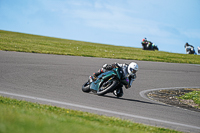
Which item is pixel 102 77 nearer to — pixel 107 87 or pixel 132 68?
pixel 107 87

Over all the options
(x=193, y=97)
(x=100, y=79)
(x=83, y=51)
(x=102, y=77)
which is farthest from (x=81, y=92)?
(x=83, y=51)

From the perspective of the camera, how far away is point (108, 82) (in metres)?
10.5

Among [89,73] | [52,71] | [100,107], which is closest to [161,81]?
[89,73]

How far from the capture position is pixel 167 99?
41.0 feet

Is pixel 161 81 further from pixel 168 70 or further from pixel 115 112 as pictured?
pixel 115 112

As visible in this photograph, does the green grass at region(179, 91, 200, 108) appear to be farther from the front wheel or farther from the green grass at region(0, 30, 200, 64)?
the green grass at region(0, 30, 200, 64)

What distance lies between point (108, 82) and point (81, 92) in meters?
1.22

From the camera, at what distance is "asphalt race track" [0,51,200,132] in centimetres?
852

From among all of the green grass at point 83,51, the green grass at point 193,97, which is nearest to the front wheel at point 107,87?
the green grass at point 193,97

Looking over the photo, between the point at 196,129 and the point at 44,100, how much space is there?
162 inches

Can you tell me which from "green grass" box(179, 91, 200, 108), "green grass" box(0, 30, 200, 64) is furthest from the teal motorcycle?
"green grass" box(0, 30, 200, 64)

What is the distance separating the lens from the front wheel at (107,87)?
10211 millimetres

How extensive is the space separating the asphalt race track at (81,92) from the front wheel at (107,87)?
209mm

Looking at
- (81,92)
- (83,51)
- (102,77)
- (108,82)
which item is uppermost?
(83,51)
